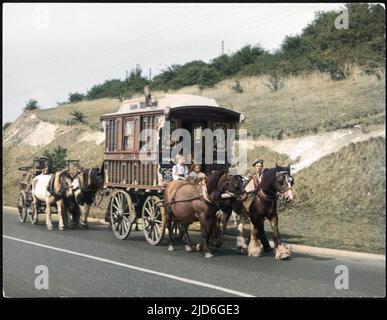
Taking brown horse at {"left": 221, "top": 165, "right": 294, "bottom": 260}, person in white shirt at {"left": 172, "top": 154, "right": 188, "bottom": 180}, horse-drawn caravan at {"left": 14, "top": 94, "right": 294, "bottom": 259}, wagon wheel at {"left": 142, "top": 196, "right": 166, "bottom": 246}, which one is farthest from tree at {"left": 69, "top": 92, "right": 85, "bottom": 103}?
brown horse at {"left": 221, "top": 165, "right": 294, "bottom": 260}

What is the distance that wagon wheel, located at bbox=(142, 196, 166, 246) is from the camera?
12094mm

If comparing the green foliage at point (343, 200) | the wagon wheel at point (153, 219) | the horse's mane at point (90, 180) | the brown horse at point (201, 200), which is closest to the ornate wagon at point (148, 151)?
the wagon wheel at point (153, 219)

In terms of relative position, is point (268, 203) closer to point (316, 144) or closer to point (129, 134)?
point (129, 134)

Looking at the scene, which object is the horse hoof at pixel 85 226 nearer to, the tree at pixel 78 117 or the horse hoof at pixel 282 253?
the horse hoof at pixel 282 253

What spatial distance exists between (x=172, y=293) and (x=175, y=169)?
445cm

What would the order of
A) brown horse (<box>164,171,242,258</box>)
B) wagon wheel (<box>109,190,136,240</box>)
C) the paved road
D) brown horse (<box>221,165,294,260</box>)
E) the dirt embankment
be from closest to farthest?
1. the paved road
2. brown horse (<box>221,165,294,260</box>)
3. brown horse (<box>164,171,242,258</box>)
4. wagon wheel (<box>109,190,136,240</box>)
5. the dirt embankment

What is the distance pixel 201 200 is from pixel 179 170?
147 cm

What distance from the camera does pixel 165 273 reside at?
9.09 metres

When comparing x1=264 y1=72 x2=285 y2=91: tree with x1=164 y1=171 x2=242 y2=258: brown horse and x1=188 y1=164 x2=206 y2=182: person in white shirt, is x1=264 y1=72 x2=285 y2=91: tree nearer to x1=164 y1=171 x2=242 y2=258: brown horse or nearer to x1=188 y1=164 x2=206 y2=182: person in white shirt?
x1=188 y1=164 x2=206 y2=182: person in white shirt

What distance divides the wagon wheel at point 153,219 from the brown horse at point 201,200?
56 centimetres
